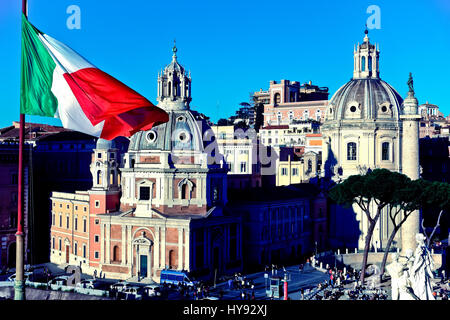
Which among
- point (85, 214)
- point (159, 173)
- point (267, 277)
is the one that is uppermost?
point (159, 173)

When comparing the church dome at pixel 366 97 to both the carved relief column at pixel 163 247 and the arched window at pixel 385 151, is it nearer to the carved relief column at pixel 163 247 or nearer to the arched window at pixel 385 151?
the arched window at pixel 385 151

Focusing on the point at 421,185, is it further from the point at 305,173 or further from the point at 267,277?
the point at 305,173

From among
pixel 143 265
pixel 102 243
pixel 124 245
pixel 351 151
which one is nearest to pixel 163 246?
pixel 143 265

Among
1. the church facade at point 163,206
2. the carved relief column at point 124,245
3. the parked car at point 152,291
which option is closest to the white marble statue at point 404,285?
the parked car at point 152,291

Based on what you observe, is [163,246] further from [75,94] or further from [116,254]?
[75,94]

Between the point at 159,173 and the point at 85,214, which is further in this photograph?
the point at 85,214

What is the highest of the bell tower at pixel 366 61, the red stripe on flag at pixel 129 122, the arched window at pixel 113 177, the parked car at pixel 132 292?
the bell tower at pixel 366 61
